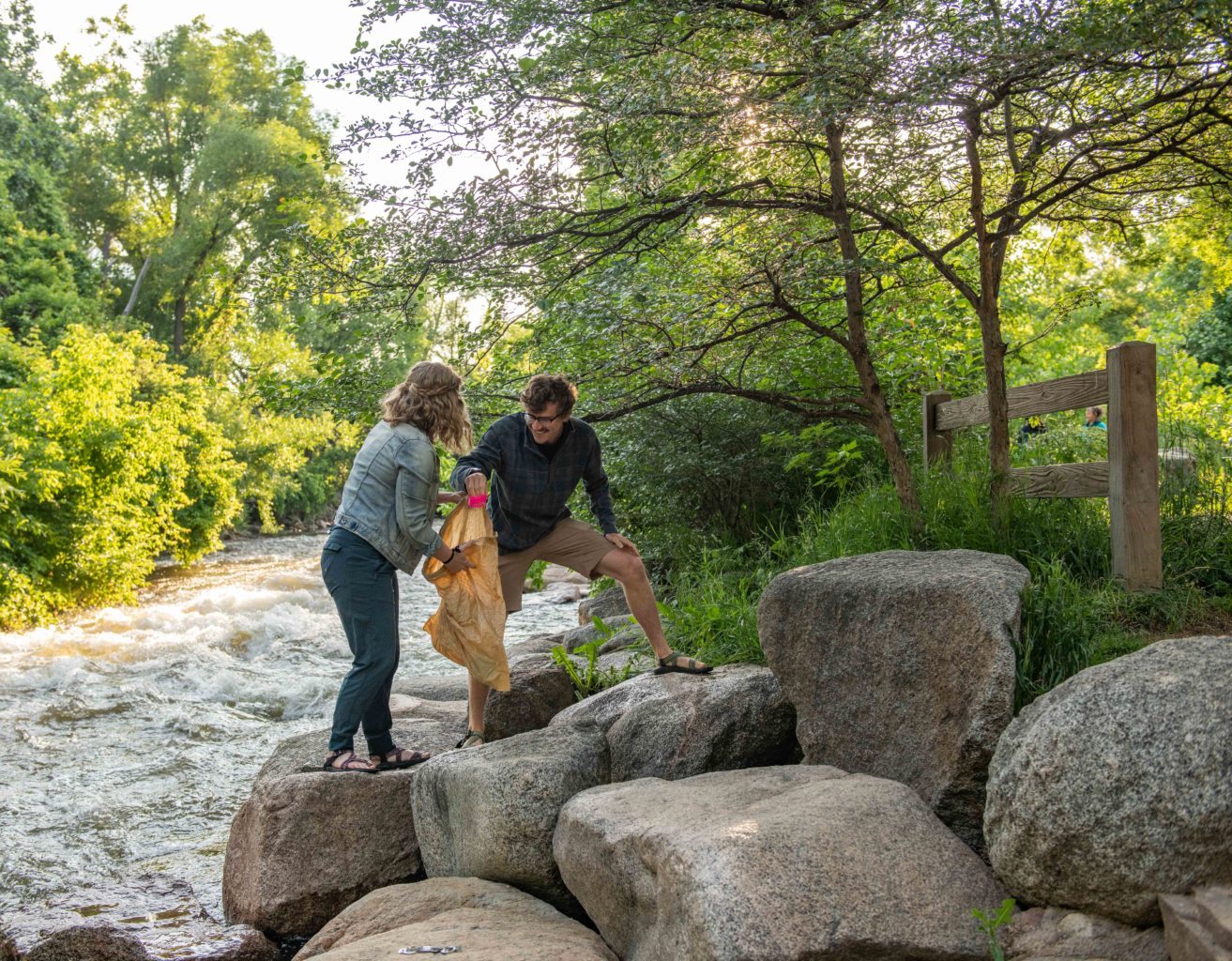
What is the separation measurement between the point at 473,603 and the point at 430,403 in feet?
3.49

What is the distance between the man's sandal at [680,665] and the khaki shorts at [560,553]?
620 millimetres

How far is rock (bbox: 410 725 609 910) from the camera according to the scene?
4.58 meters

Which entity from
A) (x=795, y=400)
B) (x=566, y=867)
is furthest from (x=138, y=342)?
(x=566, y=867)

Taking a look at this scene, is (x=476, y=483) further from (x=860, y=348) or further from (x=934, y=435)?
(x=934, y=435)

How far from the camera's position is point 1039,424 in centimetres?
789

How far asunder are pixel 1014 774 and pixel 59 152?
102 ft

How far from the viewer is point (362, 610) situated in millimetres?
5258

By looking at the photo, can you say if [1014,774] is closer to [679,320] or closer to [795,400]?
[679,320]

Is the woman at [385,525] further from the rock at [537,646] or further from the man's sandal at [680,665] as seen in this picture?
the rock at [537,646]

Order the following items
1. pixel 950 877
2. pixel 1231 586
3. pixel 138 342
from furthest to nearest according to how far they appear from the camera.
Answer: pixel 138 342
pixel 1231 586
pixel 950 877

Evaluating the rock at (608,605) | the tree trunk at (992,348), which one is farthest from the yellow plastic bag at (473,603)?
the rock at (608,605)

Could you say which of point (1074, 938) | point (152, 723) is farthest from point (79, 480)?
point (1074, 938)

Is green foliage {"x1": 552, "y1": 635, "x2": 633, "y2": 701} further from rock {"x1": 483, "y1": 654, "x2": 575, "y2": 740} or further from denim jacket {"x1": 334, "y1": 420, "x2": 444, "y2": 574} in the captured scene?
denim jacket {"x1": 334, "y1": 420, "x2": 444, "y2": 574}

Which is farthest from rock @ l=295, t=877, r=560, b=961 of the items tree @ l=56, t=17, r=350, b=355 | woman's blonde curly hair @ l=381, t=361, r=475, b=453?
tree @ l=56, t=17, r=350, b=355
